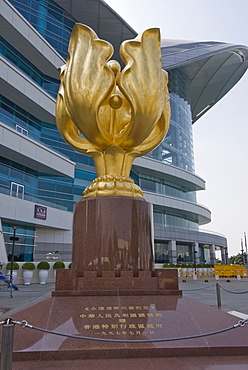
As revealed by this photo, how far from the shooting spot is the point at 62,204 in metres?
24.1

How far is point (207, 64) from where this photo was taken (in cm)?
4188

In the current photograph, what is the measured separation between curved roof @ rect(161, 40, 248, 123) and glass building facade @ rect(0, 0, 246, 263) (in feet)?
0.94

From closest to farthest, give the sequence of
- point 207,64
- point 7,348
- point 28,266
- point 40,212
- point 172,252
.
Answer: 1. point 7,348
2. point 28,266
3. point 40,212
4. point 172,252
5. point 207,64

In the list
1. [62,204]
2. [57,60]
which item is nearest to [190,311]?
[62,204]

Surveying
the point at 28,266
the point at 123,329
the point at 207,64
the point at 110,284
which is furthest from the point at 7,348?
the point at 207,64

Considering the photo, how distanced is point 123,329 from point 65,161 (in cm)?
2118

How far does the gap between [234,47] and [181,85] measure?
8.03 metres

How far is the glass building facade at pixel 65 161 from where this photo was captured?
21359mm

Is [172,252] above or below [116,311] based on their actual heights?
above

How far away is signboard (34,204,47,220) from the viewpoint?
2084cm

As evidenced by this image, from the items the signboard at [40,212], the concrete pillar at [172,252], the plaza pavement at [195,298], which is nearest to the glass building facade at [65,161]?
the concrete pillar at [172,252]

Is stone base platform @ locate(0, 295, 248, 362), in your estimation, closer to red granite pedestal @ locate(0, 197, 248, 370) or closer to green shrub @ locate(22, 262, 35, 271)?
red granite pedestal @ locate(0, 197, 248, 370)

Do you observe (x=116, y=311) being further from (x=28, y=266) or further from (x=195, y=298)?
(x=28, y=266)

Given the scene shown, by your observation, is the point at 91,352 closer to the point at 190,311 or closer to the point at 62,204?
the point at 190,311
